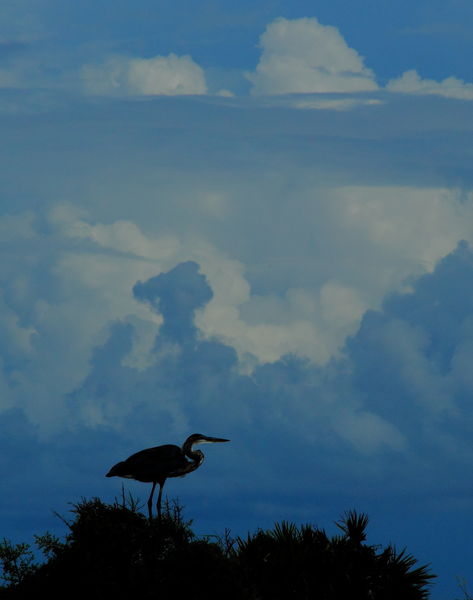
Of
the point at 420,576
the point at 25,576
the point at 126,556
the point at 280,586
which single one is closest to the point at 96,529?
the point at 126,556

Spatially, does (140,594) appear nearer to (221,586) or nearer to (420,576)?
(221,586)

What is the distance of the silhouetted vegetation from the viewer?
73.3ft

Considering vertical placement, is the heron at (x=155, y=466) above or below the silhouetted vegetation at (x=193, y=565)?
above

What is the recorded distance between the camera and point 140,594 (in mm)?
22281

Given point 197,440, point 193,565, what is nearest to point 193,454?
point 197,440

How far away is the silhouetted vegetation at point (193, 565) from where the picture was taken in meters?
22.3

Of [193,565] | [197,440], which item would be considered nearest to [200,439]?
[197,440]

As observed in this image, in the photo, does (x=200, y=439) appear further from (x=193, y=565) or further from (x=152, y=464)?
(x=193, y=565)

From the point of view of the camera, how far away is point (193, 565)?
73.3 ft

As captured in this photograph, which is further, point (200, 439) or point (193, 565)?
point (200, 439)

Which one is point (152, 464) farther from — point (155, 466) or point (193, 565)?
point (193, 565)

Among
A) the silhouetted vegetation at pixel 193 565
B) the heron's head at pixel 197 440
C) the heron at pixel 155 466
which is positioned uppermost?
the heron's head at pixel 197 440

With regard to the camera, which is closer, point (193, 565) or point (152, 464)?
point (193, 565)

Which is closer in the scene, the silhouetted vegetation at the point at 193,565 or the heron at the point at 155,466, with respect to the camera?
the silhouetted vegetation at the point at 193,565
